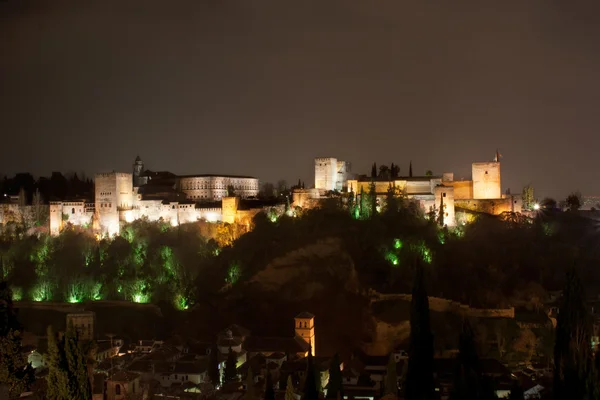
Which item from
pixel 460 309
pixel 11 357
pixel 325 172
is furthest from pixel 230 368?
pixel 325 172

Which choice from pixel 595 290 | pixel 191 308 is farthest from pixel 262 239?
pixel 595 290

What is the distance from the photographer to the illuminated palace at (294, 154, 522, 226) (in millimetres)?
53750

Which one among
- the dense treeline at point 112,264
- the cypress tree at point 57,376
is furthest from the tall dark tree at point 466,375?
the dense treeline at point 112,264

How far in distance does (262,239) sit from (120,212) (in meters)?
14.2

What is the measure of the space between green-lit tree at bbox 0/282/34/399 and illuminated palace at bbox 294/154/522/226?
32.3m

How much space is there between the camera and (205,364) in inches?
1442

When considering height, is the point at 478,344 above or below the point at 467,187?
below

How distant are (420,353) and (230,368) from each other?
12384 millimetres

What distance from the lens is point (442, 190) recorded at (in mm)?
53469

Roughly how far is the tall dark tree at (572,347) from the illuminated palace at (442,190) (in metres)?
30.0

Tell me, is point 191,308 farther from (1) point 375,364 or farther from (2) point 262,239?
(1) point 375,364

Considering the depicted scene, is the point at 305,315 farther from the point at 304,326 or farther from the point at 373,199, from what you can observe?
the point at 373,199

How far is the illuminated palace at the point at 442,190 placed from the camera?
5375 centimetres

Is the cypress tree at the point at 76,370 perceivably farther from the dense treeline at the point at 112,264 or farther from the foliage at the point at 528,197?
the foliage at the point at 528,197
